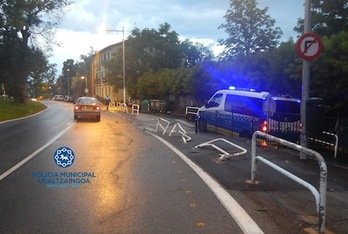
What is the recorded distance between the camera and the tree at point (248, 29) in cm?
3812

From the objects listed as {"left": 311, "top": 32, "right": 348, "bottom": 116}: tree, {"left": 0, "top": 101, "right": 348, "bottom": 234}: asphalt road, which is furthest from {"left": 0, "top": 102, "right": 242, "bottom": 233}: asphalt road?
{"left": 311, "top": 32, "right": 348, "bottom": 116}: tree

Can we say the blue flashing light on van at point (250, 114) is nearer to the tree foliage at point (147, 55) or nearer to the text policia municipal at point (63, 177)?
the text policia municipal at point (63, 177)

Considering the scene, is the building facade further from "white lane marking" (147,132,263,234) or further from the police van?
"white lane marking" (147,132,263,234)

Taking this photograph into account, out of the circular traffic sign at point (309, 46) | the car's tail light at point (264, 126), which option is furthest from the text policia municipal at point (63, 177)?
the car's tail light at point (264, 126)

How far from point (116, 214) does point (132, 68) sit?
173 ft

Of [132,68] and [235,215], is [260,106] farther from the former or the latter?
[132,68]

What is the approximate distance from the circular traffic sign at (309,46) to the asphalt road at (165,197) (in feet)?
7.86

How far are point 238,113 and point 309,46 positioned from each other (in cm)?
647

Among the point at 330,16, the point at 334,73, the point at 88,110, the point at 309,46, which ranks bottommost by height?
the point at 88,110

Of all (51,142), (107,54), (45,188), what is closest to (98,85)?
(107,54)

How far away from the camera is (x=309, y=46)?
29.4 feet

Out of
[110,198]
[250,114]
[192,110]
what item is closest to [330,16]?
[250,114]

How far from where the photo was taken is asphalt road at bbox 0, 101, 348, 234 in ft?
16.2

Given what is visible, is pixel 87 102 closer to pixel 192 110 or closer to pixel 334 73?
pixel 192 110
